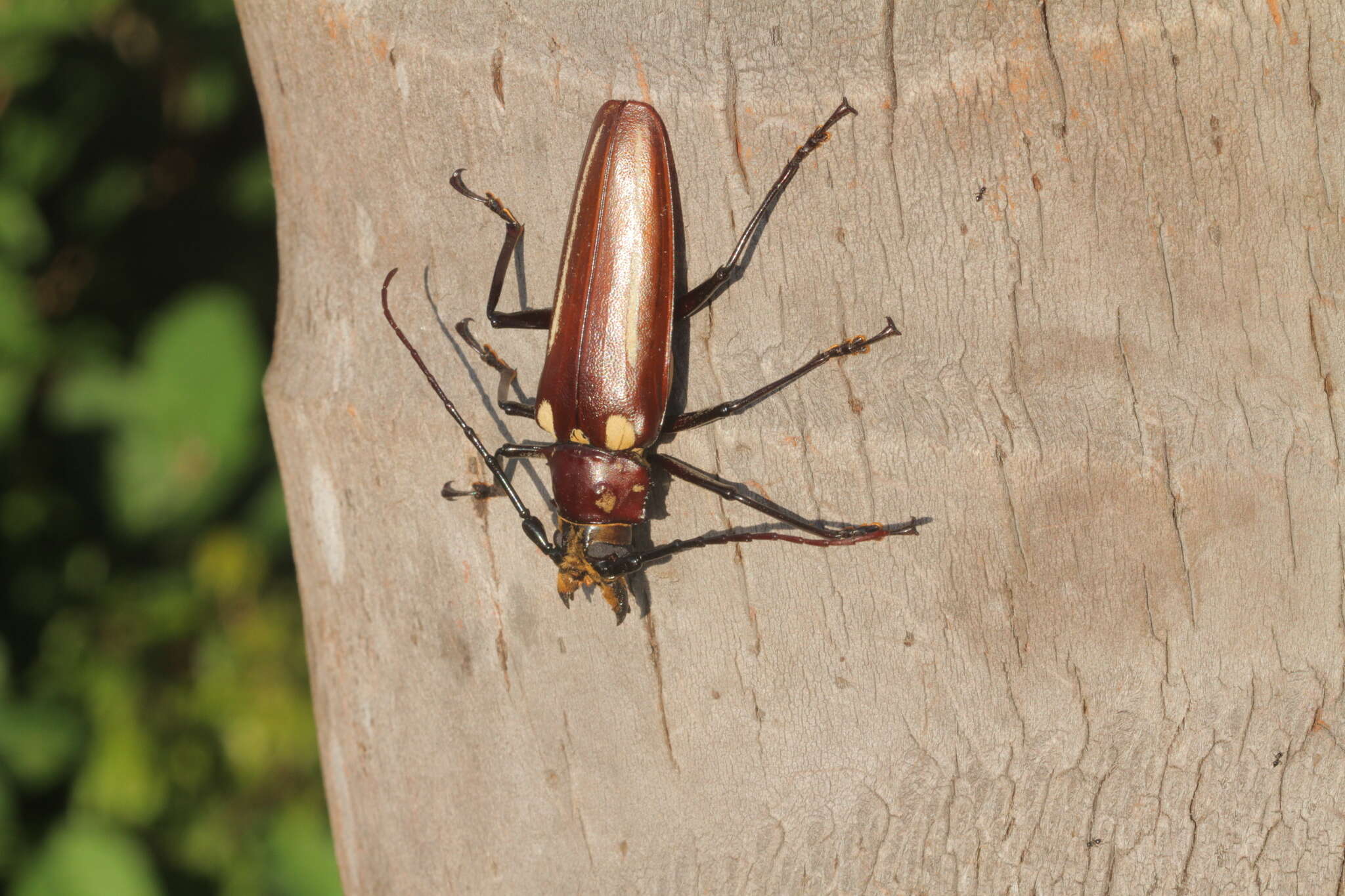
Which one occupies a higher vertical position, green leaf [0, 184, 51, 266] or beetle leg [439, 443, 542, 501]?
green leaf [0, 184, 51, 266]

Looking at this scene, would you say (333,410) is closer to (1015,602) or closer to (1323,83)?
(1015,602)

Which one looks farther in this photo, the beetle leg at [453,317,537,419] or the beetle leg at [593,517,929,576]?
the beetle leg at [453,317,537,419]

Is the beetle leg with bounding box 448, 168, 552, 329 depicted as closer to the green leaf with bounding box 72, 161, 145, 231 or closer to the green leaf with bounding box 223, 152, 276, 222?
the green leaf with bounding box 223, 152, 276, 222

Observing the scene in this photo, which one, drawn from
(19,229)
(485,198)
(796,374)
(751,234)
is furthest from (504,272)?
(19,229)

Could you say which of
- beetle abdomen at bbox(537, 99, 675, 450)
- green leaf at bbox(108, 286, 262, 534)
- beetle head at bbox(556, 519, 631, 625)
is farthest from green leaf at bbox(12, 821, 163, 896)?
beetle abdomen at bbox(537, 99, 675, 450)

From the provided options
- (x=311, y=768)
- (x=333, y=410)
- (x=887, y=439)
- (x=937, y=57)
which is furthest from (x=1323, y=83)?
(x=311, y=768)

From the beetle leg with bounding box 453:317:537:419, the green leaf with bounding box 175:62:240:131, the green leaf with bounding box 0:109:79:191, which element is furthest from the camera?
the green leaf with bounding box 175:62:240:131

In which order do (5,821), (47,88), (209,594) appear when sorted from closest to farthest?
(5,821) → (47,88) → (209,594)
